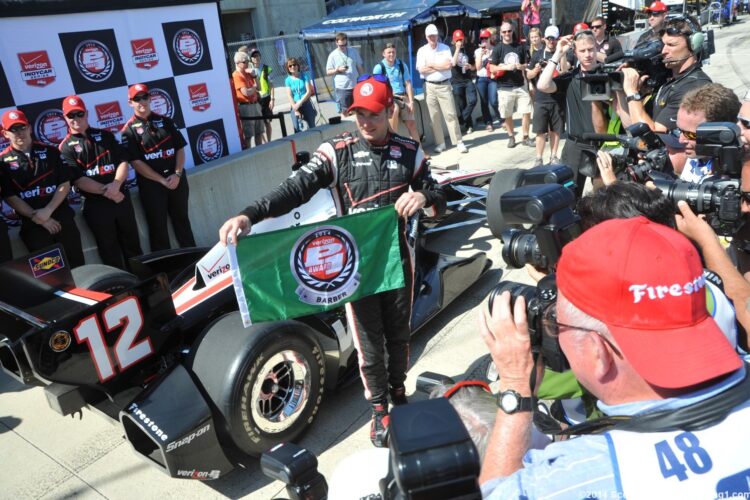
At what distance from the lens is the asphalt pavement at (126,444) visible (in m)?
3.22

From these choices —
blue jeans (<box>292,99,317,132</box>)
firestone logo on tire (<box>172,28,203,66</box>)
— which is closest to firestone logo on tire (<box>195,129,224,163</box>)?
firestone logo on tire (<box>172,28,203,66</box>)

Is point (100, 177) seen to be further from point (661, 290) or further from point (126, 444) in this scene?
point (661, 290)

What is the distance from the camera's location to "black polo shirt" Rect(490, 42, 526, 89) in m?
9.31

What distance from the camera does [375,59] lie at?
53.5ft

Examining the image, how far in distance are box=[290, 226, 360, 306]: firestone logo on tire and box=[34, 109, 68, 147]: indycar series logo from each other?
375 centimetres

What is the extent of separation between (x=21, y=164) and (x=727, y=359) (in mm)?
5185

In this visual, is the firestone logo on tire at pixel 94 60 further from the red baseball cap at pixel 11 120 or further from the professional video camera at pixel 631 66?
the professional video camera at pixel 631 66

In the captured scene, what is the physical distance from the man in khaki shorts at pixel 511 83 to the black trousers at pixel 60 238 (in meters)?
6.58

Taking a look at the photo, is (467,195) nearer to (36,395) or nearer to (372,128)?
(372,128)

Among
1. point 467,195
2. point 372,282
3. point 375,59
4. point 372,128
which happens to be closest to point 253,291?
point 372,282

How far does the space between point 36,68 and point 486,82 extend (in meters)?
7.43

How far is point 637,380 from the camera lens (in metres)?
1.27

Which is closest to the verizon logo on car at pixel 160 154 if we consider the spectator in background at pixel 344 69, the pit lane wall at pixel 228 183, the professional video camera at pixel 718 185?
the pit lane wall at pixel 228 183

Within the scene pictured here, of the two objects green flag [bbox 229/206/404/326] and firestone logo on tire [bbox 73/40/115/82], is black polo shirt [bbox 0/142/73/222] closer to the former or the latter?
firestone logo on tire [bbox 73/40/115/82]
